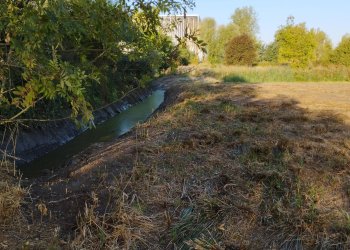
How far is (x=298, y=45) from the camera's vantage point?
2884 cm

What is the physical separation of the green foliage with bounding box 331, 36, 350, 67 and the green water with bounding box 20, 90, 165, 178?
720 inches

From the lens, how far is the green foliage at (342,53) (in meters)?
30.6

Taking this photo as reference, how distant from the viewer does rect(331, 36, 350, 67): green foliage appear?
100 feet

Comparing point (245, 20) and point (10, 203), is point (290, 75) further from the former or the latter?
point (245, 20)

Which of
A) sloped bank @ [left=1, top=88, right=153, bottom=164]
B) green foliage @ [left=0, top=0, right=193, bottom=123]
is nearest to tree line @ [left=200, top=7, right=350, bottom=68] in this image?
sloped bank @ [left=1, top=88, right=153, bottom=164]

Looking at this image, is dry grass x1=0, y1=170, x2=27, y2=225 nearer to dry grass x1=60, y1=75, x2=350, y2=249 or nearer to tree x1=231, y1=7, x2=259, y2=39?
dry grass x1=60, y1=75, x2=350, y2=249

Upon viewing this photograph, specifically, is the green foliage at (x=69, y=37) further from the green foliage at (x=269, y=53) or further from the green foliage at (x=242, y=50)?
the green foliage at (x=269, y=53)

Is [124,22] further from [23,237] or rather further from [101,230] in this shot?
[23,237]

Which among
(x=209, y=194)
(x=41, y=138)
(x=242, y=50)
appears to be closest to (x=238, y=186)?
(x=209, y=194)

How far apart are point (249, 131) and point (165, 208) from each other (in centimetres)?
400

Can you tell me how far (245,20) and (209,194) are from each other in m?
59.0

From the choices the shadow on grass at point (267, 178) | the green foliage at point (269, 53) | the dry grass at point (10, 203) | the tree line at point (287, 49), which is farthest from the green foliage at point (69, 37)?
the green foliage at point (269, 53)

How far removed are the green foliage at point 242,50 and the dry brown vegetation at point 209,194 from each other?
93.1ft

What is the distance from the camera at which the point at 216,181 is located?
5219 mm
